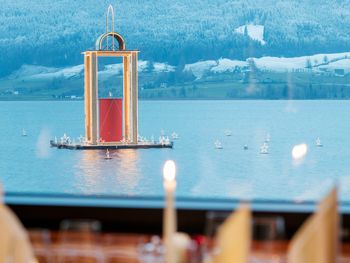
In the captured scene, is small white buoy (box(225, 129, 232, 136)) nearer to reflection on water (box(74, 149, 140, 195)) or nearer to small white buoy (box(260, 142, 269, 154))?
small white buoy (box(260, 142, 269, 154))

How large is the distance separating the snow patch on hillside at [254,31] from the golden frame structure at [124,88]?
9807 millimetres

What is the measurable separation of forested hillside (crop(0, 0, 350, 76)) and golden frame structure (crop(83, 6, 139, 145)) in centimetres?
364

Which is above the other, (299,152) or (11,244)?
(299,152)

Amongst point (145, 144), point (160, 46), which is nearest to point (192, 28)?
point (160, 46)

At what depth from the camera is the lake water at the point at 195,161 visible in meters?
39.9

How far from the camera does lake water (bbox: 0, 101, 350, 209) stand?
39906mm

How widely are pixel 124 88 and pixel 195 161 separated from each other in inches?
353

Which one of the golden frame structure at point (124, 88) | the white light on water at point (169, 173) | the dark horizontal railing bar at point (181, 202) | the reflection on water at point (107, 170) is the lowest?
the reflection on water at point (107, 170)

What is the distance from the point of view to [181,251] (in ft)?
4.86

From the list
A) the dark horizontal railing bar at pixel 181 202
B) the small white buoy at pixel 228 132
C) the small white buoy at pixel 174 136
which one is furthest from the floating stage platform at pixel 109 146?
the dark horizontal railing bar at pixel 181 202

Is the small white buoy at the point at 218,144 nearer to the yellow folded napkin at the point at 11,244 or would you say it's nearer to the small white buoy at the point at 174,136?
the small white buoy at the point at 174,136

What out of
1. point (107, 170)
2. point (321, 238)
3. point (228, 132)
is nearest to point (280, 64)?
point (228, 132)

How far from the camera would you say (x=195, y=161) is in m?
43.3

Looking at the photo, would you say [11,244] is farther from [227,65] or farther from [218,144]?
[218,144]
